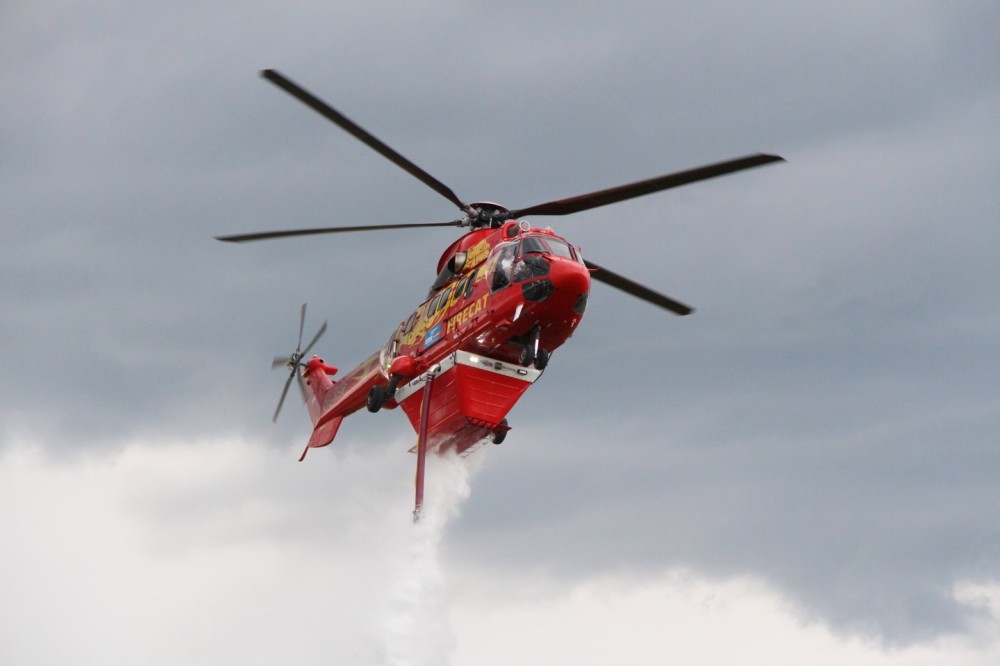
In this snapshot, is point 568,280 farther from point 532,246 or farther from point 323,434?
point 323,434

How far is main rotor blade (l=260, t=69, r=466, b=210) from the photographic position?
1545 inches

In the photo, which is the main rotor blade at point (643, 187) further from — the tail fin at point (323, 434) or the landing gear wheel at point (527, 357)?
the tail fin at point (323, 434)

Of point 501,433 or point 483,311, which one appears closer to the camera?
point 483,311

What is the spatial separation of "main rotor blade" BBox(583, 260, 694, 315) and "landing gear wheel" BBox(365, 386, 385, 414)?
7833 mm

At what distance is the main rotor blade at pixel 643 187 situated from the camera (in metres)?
36.6

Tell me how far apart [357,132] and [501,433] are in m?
10.2

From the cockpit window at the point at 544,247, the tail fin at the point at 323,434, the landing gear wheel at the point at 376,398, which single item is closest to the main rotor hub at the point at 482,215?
the cockpit window at the point at 544,247

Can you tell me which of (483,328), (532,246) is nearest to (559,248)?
(532,246)

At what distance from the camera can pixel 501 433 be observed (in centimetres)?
4366

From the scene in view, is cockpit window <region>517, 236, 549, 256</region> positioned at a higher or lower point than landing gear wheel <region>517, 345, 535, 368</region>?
higher

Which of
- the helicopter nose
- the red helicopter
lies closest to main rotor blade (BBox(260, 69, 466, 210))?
the red helicopter

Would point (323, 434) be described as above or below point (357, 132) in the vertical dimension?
below

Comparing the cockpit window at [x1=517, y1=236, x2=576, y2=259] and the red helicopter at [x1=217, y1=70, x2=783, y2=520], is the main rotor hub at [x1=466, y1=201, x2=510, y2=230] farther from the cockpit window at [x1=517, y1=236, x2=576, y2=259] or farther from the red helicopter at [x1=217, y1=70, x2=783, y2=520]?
the cockpit window at [x1=517, y1=236, x2=576, y2=259]

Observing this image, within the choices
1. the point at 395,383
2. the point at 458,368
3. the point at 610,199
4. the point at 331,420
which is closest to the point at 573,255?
the point at 610,199
